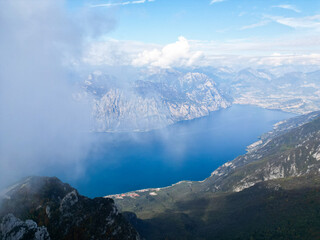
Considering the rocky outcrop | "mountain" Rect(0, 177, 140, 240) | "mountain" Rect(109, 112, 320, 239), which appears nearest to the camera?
the rocky outcrop

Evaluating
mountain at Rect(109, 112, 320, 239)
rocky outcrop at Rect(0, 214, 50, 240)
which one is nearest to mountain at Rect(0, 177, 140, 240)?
rocky outcrop at Rect(0, 214, 50, 240)

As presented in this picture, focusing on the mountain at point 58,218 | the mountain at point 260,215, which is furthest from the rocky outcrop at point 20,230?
the mountain at point 260,215

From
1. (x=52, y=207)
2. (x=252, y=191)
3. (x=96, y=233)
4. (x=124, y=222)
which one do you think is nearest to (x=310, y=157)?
(x=252, y=191)

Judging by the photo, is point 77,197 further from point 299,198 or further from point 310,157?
point 310,157

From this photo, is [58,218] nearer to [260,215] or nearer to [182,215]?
Result: [182,215]

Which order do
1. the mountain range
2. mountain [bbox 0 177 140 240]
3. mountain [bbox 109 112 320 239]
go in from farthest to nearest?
mountain [bbox 109 112 320 239]
the mountain range
mountain [bbox 0 177 140 240]

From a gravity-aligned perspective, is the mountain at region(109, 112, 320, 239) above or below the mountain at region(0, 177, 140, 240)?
below

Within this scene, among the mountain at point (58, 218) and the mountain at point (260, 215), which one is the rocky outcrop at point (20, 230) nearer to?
the mountain at point (58, 218)

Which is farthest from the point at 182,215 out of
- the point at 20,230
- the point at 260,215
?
the point at 20,230

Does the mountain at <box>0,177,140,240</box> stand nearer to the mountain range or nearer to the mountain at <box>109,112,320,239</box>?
the mountain range
